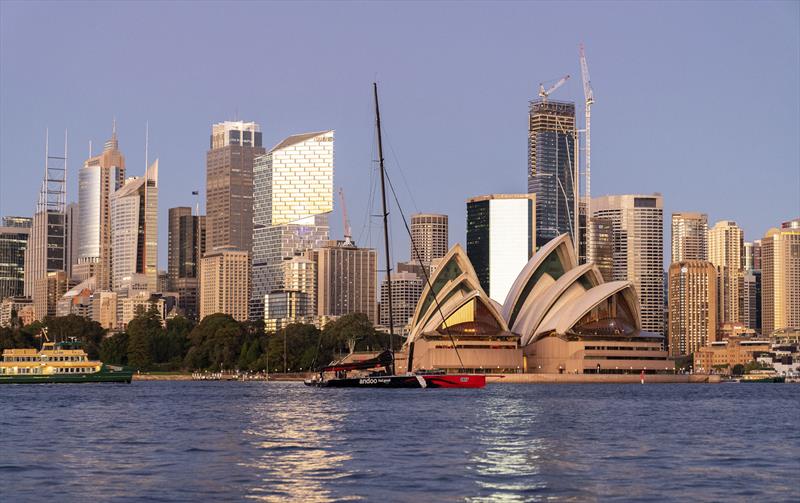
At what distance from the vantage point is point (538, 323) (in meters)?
171

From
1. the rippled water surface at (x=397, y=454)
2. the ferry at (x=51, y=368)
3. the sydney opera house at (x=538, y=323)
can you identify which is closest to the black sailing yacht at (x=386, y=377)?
the ferry at (x=51, y=368)

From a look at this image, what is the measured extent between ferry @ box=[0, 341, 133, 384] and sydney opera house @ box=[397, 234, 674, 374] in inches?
1827

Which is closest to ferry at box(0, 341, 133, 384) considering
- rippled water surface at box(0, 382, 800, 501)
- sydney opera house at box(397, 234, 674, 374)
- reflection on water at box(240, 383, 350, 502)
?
sydney opera house at box(397, 234, 674, 374)

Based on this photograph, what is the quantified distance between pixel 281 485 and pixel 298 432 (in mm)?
19023

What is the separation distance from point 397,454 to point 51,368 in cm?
9034

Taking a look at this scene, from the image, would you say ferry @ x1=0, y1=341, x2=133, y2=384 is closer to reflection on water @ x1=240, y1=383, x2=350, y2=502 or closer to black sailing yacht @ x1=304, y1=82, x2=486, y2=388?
black sailing yacht @ x1=304, y1=82, x2=486, y2=388

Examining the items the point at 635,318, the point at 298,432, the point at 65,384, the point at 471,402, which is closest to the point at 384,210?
the point at 471,402

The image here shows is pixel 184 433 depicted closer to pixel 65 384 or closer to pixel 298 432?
pixel 298 432

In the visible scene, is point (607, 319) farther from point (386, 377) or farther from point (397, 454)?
point (397, 454)

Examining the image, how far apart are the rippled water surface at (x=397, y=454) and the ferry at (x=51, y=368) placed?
175 feet

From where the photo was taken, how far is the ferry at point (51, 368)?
129m

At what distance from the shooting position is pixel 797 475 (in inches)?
1558

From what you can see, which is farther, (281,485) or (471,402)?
(471,402)

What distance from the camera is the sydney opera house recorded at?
166500 mm
